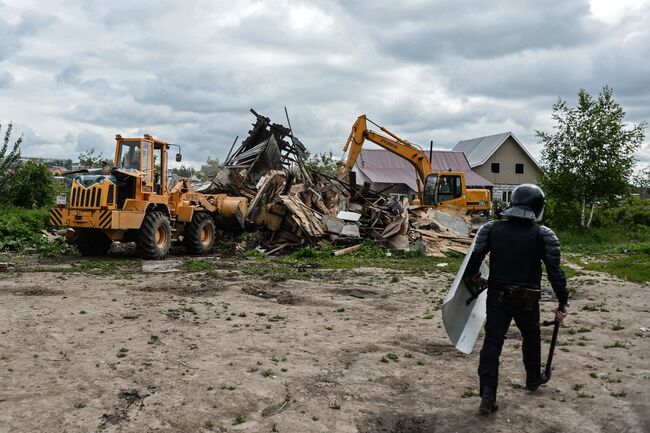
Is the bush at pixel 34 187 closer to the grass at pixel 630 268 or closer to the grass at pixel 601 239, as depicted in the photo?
the grass at pixel 630 268

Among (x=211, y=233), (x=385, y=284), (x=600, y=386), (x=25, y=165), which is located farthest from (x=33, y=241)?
(x=600, y=386)

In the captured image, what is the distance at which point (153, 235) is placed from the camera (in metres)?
15.3

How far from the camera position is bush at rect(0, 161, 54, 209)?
78.9ft

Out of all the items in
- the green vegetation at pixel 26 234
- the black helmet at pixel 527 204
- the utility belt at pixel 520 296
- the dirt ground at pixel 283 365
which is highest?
the black helmet at pixel 527 204

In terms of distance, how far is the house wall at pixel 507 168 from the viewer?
47719mm

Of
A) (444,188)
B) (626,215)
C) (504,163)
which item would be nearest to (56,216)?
(444,188)

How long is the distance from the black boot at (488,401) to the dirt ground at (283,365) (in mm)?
87

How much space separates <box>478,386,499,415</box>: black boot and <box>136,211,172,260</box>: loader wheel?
1146cm

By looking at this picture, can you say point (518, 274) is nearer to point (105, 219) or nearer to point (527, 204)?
point (527, 204)

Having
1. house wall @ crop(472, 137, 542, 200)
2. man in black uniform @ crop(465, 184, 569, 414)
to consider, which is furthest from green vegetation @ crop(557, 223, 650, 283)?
house wall @ crop(472, 137, 542, 200)

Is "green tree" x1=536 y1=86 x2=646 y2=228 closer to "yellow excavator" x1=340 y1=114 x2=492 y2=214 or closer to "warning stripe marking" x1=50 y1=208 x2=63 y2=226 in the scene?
"yellow excavator" x1=340 y1=114 x2=492 y2=214

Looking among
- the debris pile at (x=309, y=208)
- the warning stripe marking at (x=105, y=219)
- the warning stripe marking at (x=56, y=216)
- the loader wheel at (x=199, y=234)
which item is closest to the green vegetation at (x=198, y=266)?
the warning stripe marking at (x=105, y=219)

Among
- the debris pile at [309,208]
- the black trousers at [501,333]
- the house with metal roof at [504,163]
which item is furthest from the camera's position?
the house with metal roof at [504,163]

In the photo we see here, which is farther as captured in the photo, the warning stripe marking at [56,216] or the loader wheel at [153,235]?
the loader wheel at [153,235]
